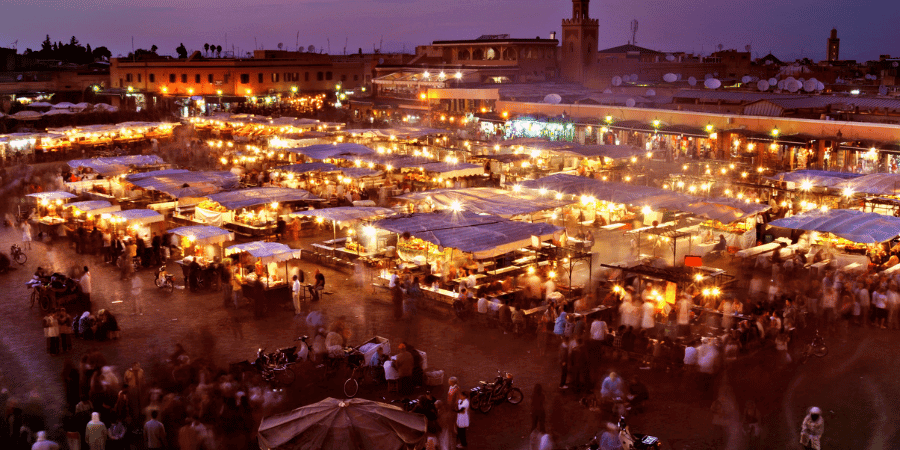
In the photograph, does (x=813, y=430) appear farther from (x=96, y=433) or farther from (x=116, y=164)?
(x=116, y=164)

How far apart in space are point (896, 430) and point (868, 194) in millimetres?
12400

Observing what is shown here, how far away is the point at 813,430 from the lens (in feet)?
32.6

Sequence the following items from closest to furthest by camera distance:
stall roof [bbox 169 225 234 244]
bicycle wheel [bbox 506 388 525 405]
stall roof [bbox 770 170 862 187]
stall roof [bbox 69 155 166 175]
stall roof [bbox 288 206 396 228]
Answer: bicycle wheel [bbox 506 388 525 405] < stall roof [bbox 169 225 234 244] < stall roof [bbox 288 206 396 228] < stall roof [bbox 770 170 862 187] < stall roof [bbox 69 155 166 175]

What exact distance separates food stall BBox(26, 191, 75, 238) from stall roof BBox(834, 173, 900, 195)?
2315 cm

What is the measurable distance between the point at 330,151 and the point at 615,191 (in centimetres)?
1436

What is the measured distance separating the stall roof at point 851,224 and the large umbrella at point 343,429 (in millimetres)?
12602

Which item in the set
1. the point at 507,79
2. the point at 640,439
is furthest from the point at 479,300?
the point at 507,79

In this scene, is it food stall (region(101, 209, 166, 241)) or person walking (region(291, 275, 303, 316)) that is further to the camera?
food stall (region(101, 209, 166, 241))

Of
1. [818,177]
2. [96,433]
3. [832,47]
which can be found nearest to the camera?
[96,433]

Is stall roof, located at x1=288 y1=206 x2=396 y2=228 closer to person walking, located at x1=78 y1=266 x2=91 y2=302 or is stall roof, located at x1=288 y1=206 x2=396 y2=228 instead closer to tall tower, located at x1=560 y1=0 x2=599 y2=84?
person walking, located at x1=78 y1=266 x2=91 y2=302

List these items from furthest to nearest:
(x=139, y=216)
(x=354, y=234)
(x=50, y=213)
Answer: (x=50, y=213) < (x=139, y=216) < (x=354, y=234)

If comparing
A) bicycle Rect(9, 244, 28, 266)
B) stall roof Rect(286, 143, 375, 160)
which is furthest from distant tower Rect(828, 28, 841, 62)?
bicycle Rect(9, 244, 28, 266)

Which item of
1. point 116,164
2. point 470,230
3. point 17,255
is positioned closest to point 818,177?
point 470,230

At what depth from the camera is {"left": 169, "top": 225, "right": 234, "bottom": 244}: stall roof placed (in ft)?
61.9
